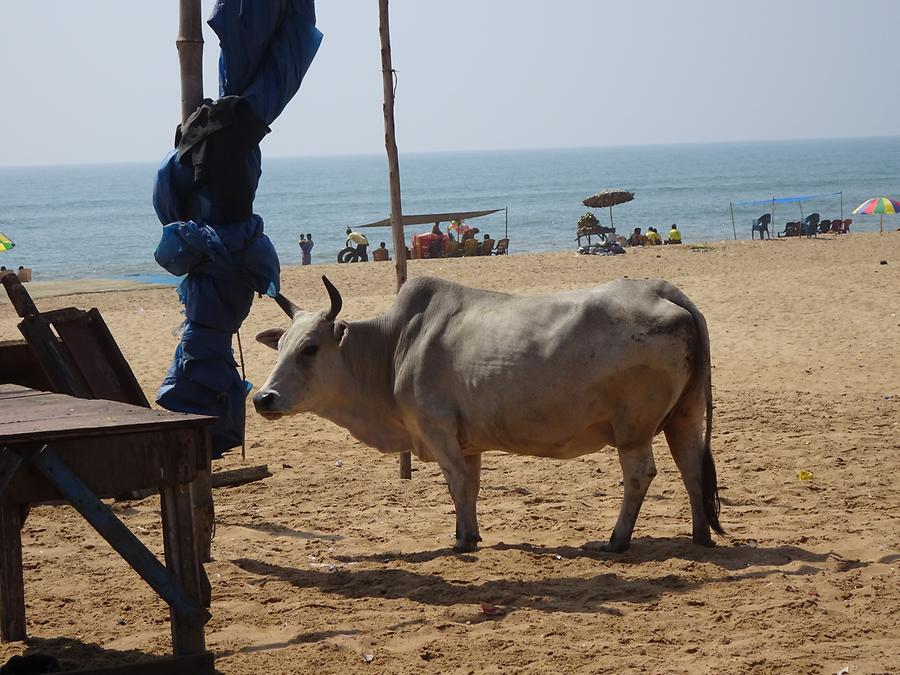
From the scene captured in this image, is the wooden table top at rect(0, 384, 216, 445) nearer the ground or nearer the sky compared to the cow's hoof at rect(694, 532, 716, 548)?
nearer the sky

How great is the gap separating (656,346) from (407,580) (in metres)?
2.00

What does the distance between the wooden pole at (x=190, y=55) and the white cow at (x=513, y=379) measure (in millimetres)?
1527

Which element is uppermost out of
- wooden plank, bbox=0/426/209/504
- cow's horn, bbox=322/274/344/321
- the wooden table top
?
cow's horn, bbox=322/274/344/321

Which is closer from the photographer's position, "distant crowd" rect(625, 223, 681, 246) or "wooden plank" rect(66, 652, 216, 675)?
"wooden plank" rect(66, 652, 216, 675)

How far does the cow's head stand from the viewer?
7305 millimetres

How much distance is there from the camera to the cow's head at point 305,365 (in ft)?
24.0

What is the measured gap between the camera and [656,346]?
22.4ft

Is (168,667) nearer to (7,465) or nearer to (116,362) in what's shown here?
(7,465)

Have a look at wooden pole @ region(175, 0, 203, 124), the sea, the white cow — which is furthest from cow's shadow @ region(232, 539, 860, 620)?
the sea

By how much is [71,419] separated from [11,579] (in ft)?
4.54

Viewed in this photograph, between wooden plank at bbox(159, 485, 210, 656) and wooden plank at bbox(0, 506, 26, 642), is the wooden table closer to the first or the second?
wooden plank at bbox(159, 485, 210, 656)

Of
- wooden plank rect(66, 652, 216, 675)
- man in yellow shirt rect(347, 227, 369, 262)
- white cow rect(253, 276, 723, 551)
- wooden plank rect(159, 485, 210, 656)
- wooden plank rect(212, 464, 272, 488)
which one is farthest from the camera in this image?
man in yellow shirt rect(347, 227, 369, 262)

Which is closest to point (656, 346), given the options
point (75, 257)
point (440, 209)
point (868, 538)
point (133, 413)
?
point (868, 538)

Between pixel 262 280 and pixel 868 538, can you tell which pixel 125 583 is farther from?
pixel 868 538
